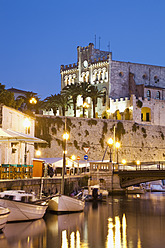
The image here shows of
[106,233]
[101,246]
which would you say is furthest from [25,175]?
[101,246]

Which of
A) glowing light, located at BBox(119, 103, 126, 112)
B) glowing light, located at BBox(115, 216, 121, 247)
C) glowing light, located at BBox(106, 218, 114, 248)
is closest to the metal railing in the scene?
glowing light, located at BBox(106, 218, 114, 248)

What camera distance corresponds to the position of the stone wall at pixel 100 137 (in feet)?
174

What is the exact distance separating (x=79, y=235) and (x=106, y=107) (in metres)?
49.6

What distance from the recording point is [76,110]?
228 feet

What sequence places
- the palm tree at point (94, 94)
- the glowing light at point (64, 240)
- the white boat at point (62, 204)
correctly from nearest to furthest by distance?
the glowing light at point (64, 240), the white boat at point (62, 204), the palm tree at point (94, 94)

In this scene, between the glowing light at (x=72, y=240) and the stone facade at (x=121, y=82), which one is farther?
the stone facade at (x=121, y=82)

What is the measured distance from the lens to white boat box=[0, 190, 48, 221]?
17.9 meters

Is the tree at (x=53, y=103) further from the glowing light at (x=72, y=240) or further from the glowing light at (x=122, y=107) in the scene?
the glowing light at (x=72, y=240)

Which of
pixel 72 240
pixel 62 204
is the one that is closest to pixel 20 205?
pixel 72 240

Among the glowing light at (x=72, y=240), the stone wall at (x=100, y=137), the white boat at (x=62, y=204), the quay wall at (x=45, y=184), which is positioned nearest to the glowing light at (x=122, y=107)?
the stone wall at (x=100, y=137)

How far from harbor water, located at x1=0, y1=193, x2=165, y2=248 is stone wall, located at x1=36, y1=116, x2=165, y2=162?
2745cm

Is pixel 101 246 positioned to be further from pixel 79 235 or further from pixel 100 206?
pixel 100 206

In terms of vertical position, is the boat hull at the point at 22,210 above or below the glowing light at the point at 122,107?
below

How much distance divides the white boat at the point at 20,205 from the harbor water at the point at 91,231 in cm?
33
